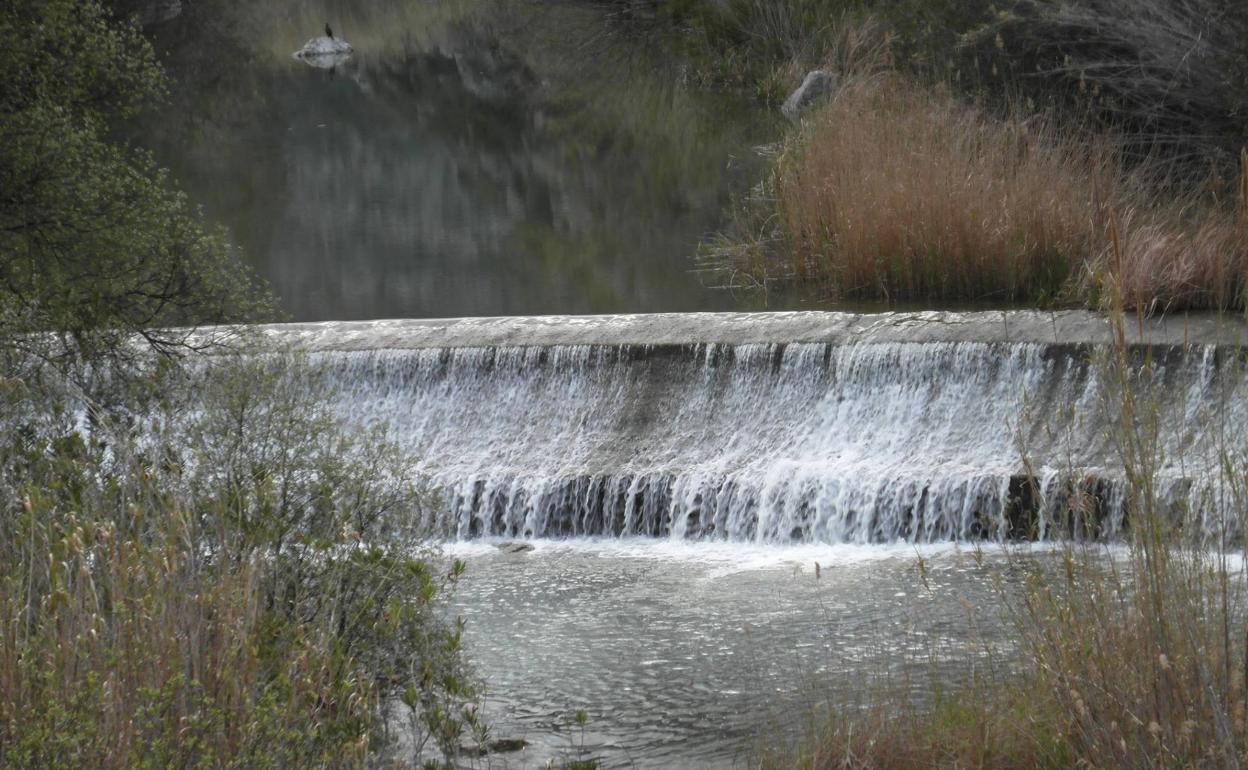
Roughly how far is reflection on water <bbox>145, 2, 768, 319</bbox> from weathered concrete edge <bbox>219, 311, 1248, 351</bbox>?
1486mm

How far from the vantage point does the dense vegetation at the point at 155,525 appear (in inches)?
157

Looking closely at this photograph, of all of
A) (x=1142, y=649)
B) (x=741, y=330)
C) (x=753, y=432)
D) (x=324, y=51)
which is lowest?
(x=753, y=432)

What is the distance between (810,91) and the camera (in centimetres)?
2003

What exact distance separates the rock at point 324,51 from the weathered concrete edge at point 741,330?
26.1 metres

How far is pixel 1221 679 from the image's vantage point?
401cm

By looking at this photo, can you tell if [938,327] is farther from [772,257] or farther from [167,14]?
[167,14]

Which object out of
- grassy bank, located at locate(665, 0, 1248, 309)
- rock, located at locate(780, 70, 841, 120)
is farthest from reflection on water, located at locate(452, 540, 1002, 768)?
rock, located at locate(780, 70, 841, 120)

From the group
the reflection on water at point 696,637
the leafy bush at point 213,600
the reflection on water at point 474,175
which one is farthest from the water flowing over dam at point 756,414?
the leafy bush at point 213,600

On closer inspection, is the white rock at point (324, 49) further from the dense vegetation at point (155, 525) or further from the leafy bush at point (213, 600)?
the leafy bush at point (213, 600)

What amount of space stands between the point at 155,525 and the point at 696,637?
344cm

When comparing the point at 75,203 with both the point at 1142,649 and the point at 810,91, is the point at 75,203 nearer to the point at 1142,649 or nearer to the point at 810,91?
the point at 1142,649

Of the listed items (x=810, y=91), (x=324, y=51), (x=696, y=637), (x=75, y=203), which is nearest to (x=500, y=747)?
(x=696, y=637)

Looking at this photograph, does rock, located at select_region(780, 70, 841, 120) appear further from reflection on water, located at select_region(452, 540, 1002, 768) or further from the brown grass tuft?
reflection on water, located at select_region(452, 540, 1002, 768)

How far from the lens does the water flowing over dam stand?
9258mm
